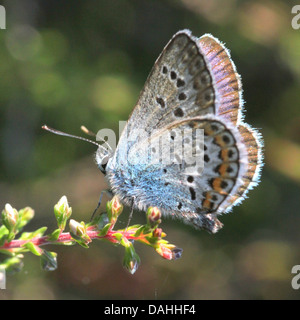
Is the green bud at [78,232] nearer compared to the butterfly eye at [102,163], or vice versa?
the green bud at [78,232]

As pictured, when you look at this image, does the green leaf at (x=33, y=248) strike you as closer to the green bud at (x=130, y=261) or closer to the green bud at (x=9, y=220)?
the green bud at (x=9, y=220)

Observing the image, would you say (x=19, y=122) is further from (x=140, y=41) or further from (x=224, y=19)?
(x=224, y=19)

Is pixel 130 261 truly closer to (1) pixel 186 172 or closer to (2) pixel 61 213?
(2) pixel 61 213

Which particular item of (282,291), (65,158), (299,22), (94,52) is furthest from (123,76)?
(282,291)

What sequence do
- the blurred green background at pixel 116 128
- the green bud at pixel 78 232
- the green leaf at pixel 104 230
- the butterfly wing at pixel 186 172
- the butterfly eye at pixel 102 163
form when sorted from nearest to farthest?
the green bud at pixel 78 232 < the green leaf at pixel 104 230 < the butterfly wing at pixel 186 172 < the butterfly eye at pixel 102 163 < the blurred green background at pixel 116 128

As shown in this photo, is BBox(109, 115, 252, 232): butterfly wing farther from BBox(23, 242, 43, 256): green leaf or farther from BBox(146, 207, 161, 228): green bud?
BBox(23, 242, 43, 256): green leaf

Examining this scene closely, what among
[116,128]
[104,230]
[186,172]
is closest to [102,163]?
[186,172]

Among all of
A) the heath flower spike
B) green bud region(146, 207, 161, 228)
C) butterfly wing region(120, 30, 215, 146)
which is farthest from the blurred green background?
green bud region(146, 207, 161, 228)

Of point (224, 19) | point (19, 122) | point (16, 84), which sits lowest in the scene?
point (19, 122)

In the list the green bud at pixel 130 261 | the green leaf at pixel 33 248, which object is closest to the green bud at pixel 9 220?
the green leaf at pixel 33 248
